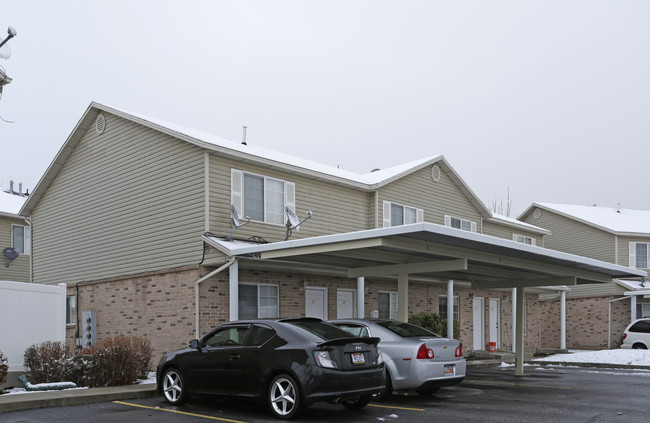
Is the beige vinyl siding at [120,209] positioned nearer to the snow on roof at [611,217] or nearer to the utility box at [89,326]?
the utility box at [89,326]

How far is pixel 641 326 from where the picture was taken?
28.5 m

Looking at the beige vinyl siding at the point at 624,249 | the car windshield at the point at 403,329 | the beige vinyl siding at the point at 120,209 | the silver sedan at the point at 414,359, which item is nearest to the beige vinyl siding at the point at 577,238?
the beige vinyl siding at the point at 624,249

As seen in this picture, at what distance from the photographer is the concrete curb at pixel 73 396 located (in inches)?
415

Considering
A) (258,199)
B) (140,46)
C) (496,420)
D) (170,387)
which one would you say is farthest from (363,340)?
(140,46)

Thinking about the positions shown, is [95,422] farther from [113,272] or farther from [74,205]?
[74,205]

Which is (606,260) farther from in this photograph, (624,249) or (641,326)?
(641,326)

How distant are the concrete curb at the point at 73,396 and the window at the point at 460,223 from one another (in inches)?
594

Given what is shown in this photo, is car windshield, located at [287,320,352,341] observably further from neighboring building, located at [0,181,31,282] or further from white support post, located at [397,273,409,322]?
neighboring building, located at [0,181,31,282]

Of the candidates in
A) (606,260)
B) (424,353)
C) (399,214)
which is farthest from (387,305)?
(606,260)

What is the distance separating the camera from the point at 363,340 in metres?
9.80

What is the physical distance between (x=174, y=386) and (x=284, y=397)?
2.55 metres

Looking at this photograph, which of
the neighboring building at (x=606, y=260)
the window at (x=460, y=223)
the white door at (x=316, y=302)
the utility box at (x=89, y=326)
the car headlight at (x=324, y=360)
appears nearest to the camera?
the car headlight at (x=324, y=360)

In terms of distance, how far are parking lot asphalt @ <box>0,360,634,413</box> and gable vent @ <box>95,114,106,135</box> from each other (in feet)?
35.0

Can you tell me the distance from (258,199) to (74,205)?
7286mm
